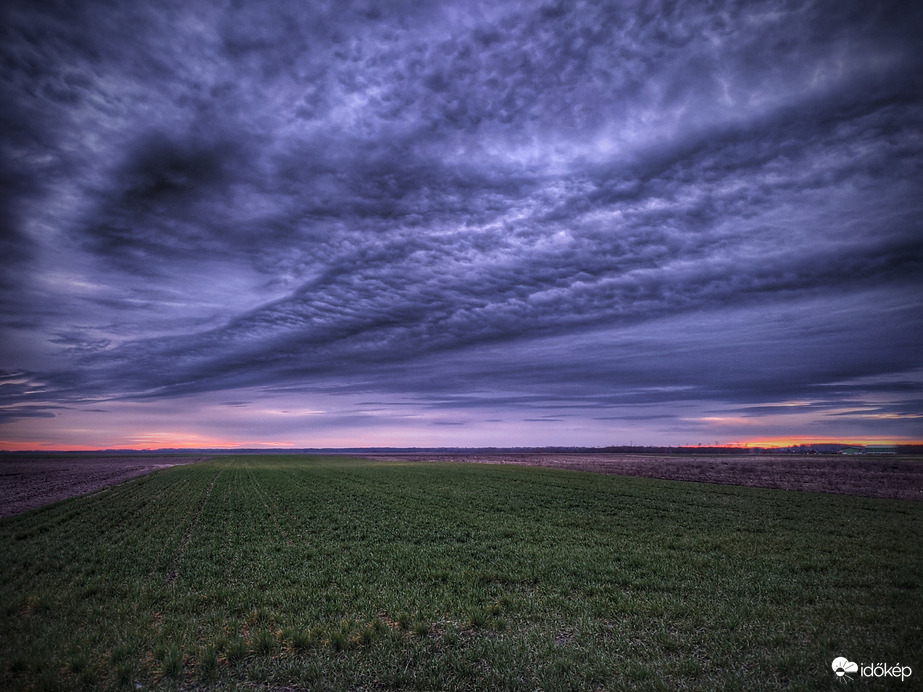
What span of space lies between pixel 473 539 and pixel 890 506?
1083 inches

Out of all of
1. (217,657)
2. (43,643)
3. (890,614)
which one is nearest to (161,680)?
(217,657)

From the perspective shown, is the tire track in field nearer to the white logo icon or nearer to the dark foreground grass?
the dark foreground grass

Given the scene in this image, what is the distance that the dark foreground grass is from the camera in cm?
722

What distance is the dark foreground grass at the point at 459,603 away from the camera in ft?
23.7

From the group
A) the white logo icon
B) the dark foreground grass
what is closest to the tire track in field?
the dark foreground grass

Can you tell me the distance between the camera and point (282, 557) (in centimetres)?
1455

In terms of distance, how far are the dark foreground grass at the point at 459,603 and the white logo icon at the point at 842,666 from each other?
13 centimetres

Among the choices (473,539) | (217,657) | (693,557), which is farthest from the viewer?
(473,539)

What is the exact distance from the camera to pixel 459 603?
1012 centimetres

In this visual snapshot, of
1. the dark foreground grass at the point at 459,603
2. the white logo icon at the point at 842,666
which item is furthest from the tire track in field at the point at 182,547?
the white logo icon at the point at 842,666

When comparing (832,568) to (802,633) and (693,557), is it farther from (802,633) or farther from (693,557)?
(802,633)

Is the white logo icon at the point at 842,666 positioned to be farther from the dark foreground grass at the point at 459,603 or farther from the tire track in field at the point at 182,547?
the tire track in field at the point at 182,547

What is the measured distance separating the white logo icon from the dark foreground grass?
13 cm

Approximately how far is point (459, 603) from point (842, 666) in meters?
6.97
